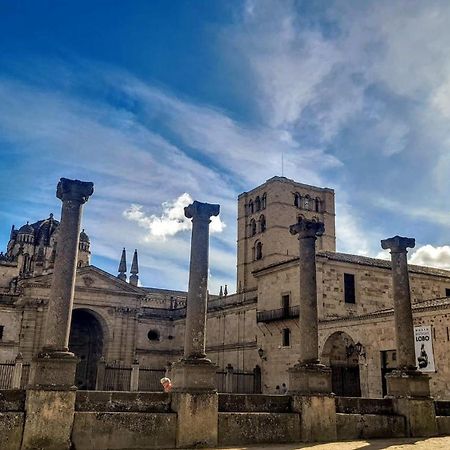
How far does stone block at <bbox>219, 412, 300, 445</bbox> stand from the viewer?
11.0 meters

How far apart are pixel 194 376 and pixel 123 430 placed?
1808mm

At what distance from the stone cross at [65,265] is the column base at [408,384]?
8.67 metres

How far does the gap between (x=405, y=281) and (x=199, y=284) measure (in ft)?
20.8

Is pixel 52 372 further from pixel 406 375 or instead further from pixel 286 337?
pixel 286 337

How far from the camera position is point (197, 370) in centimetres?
1108

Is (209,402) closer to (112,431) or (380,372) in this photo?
(112,431)

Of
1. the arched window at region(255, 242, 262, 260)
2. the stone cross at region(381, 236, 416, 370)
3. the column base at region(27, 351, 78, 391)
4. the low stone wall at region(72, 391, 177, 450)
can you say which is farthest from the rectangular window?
the arched window at region(255, 242, 262, 260)

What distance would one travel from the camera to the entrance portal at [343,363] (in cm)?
2766

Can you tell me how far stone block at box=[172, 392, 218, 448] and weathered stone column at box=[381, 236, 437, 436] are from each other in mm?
5637

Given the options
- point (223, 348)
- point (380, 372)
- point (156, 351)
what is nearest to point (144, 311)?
point (156, 351)

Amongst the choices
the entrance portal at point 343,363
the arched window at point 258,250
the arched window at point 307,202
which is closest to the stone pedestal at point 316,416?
the entrance portal at point 343,363

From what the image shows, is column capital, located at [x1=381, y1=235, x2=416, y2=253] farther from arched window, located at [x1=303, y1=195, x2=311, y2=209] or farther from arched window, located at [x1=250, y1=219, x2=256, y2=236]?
arched window, located at [x1=250, y1=219, x2=256, y2=236]

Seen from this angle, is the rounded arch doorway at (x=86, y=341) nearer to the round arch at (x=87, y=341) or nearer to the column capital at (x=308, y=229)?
the round arch at (x=87, y=341)

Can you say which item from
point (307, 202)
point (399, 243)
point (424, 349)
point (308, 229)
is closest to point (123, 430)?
point (308, 229)
